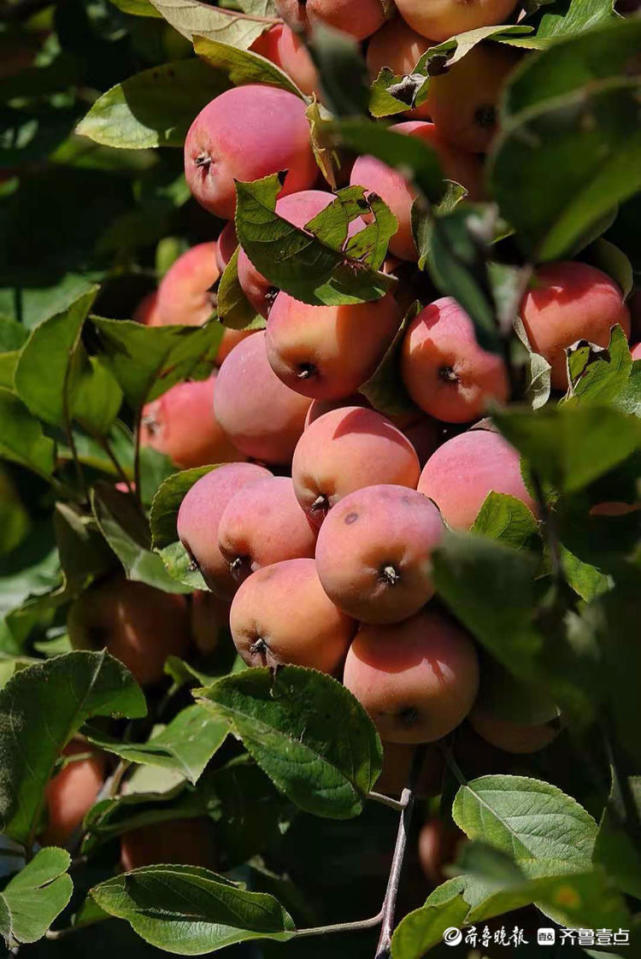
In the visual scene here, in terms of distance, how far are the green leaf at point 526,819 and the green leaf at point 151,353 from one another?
0.49 m

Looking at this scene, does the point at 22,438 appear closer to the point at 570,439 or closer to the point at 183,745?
the point at 183,745

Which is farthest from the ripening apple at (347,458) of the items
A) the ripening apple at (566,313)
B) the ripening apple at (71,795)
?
the ripening apple at (71,795)

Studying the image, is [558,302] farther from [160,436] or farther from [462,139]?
[160,436]

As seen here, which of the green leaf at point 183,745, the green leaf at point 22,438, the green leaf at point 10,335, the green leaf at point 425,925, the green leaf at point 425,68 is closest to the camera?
the green leaf at point 425,925

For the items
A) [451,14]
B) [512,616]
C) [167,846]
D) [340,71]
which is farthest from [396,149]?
[167,846]

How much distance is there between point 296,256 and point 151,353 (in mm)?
355

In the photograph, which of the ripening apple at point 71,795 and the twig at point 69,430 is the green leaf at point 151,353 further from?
the ripening apple at point 71,795

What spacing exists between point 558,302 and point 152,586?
46 centimetres

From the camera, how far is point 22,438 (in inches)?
42.8

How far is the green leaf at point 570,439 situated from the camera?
1.49ft

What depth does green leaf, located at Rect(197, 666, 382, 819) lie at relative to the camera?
694 millimetres

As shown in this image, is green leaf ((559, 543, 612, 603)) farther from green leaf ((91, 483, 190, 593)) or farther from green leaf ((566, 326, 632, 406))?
green leaf ((91, 483, 190, 593))

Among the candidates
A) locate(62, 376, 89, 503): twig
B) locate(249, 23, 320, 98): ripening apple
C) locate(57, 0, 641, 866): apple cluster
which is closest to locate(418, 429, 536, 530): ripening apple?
locate(57, 0, 641, 866): apple cluster

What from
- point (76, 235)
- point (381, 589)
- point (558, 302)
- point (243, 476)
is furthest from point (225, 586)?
point (76, 235)
